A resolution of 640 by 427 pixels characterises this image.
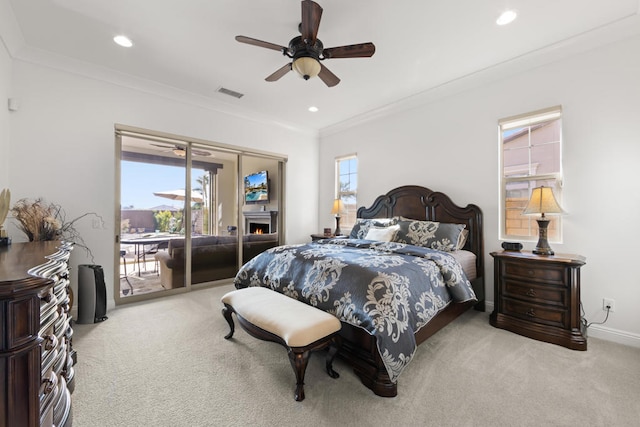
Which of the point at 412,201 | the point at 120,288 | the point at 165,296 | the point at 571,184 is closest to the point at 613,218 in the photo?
the point at 571,184

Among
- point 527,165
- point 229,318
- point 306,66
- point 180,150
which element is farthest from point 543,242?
point 180,150

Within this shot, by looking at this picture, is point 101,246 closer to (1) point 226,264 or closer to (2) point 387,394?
(1) point 226,264

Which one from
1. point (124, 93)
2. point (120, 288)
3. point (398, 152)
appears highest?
point (124, 93)

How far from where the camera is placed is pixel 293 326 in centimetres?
177

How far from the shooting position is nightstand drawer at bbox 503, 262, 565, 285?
2.50 metres

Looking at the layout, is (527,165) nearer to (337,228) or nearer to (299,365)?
(337,228)

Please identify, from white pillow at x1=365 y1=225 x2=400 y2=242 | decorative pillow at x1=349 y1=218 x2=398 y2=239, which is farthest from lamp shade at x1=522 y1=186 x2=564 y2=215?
decorative pillow at x1=349 y1=218 x2=398 y2=239

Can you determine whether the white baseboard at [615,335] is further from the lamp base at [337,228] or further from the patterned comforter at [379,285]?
the lamp base at [337,228]

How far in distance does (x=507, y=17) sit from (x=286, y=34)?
79.7 inches

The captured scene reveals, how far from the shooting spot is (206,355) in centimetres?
227

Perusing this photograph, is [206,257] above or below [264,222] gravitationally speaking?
below

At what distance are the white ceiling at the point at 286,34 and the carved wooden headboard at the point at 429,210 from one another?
154 cm

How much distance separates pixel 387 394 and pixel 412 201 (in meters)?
2.87

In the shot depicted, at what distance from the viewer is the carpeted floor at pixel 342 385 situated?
159 cm
